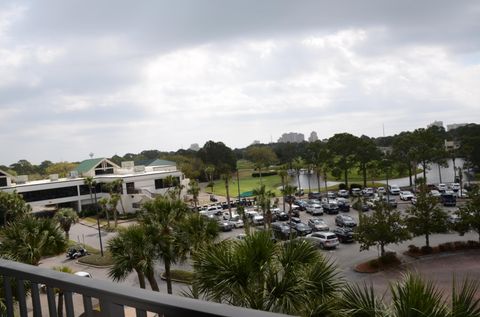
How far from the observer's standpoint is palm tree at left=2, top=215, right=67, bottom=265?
1521 cm

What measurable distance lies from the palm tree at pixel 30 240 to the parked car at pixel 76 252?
18.5 m

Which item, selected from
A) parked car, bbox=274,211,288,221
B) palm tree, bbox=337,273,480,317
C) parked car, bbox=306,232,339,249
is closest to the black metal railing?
palm tree, bbox=337,273,480,317

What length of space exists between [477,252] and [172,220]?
20325mm

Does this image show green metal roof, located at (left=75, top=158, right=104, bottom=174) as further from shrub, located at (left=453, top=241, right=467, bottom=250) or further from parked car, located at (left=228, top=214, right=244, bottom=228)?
shrub, located at (left=453, top=241, right=467, bottom=250)

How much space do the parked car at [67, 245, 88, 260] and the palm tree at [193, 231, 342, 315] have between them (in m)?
29.9

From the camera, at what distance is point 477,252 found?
26.3m

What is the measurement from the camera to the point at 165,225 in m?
17.4

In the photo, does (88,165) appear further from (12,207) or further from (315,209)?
(315,209)

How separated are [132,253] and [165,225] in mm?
1905

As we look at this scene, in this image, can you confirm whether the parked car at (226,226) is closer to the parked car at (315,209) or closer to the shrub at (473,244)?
the parked car at (315,209)

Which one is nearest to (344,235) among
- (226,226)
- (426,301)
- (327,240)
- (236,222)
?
(327,240)

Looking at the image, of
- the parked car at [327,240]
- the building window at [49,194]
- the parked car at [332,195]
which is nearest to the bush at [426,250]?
the parked car at [327,240]

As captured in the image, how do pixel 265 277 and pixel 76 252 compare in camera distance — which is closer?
pixel 265 277

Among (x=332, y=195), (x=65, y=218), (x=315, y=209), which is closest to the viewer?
(x=65, y=218)
